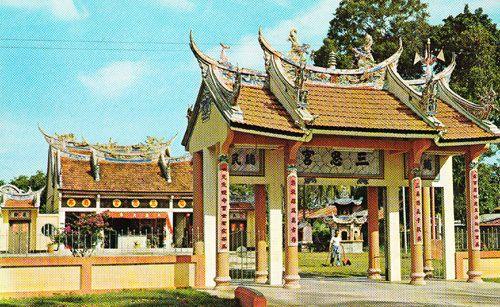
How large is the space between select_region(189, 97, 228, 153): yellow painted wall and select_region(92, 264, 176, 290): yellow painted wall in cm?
334

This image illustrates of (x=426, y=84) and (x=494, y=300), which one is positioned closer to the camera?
(x=494, y=300)

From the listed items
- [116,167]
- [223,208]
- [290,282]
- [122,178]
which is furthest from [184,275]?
[116,167]

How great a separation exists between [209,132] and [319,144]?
287 cm

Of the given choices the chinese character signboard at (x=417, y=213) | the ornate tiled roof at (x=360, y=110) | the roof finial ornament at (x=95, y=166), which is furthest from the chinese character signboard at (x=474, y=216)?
the roof finial ornament at (x=95, y=166)

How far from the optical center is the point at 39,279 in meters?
15.8

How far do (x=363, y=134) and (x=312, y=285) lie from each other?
169 inches

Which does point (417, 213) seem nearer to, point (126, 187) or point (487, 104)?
point (487, 104)

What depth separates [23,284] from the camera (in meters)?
15.6

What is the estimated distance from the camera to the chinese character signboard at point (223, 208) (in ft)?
55.3

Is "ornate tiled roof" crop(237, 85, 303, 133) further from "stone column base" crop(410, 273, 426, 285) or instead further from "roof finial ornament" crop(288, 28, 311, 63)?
"stone column base" crop(410, 273, 426, 285)

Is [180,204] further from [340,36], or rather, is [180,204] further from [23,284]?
[23,284]

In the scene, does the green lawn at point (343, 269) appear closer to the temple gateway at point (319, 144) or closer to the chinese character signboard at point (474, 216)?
the chinese character signboard at point (474, 216)

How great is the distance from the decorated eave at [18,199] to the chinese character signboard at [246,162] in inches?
1089

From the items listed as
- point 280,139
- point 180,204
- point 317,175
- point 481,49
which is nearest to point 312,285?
point 317,175
